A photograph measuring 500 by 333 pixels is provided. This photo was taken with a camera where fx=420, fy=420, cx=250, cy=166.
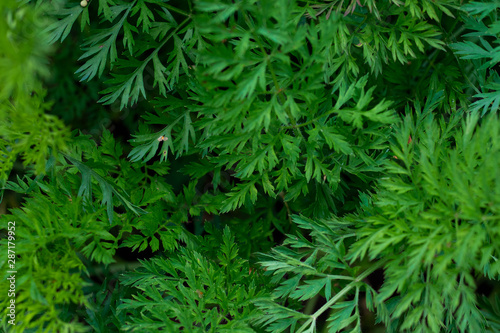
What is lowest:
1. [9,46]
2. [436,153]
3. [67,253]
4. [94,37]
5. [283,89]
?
[436,153]

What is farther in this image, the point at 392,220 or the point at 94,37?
the point at 94,37

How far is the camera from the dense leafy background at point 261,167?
109 centimetres

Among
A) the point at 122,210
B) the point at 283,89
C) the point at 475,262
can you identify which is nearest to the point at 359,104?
the point at 283,89

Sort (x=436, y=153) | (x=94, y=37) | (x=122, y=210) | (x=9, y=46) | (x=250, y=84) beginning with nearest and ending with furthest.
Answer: (x=9, y=46), (x=250, y=84), (x=436, y=153), (x=94, y=37), (x=122, y=210)

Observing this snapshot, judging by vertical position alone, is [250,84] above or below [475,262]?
above

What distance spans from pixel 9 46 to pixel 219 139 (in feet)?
1.93

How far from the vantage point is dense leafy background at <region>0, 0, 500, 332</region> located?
1086 millimetres

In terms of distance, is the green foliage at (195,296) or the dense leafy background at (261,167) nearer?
the dense leafy background at (261,167)

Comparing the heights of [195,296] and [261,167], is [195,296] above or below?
below

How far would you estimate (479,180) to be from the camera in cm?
106

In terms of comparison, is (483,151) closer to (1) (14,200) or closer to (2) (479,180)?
(2) (479,180)

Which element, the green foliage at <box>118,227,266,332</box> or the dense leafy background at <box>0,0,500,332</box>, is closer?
the dense leafy background at <box>0,0,500,332</box>

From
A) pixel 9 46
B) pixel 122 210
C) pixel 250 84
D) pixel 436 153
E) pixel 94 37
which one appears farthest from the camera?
pixel 122 210

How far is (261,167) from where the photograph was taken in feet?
4.28
